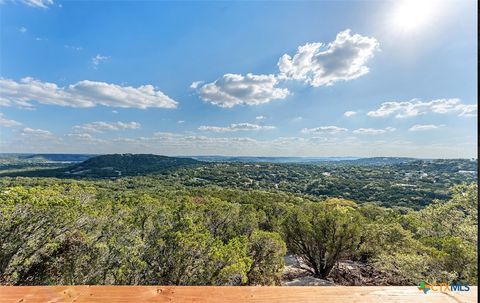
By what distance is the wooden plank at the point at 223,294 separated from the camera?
0.94m

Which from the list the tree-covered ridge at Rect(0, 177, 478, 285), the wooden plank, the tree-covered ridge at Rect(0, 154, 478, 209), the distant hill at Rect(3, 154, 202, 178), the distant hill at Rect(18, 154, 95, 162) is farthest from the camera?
the distant hill at Rect(18, 154, 95, 162)

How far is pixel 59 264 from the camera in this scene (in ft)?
20.6

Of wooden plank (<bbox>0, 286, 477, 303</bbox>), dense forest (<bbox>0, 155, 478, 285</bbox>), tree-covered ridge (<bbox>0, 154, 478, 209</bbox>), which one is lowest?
tree-covered ridge (<bbox>0, 154, 478, 209</bbox>)

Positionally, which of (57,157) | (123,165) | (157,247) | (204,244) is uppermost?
(57,157)

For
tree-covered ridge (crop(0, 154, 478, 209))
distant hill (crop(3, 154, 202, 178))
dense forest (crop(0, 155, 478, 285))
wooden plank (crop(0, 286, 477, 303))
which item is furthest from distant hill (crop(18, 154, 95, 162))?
wooden plank (crop(0, 286, 477, 303))

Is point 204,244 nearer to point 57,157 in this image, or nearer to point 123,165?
point 123,165

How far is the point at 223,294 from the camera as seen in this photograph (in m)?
0.96

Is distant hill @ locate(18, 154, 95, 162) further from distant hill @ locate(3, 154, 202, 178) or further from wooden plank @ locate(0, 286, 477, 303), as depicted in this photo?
wooden plank @ locate(0, 286, 477, 303)

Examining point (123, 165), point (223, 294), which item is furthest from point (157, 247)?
point (123, 165)

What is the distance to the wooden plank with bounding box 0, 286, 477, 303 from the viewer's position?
94 centimetres

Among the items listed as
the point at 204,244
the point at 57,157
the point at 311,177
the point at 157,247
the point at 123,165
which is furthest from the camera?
the point at 57,157

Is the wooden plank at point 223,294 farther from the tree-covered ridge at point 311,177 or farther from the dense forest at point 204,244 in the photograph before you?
the tree-covered ridge at point 311,177

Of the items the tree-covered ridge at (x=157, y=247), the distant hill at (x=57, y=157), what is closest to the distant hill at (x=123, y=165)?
the distant hill at (x=57, y=157)

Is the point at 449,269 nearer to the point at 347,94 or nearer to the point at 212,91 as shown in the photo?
the point at 347,94
